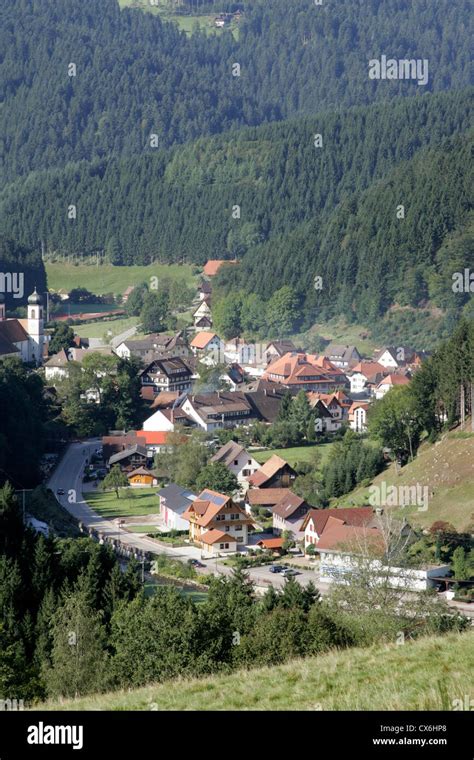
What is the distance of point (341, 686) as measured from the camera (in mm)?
12375

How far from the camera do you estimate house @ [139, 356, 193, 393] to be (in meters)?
70.7

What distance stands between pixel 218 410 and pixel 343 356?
1981cm

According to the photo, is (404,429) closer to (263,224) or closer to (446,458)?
(446,458)

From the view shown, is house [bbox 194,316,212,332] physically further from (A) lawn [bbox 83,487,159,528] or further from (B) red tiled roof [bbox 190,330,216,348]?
(A) lawn [bbox 83,487,159,528]

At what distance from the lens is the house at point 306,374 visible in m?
70.1

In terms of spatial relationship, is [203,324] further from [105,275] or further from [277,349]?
[105,275]

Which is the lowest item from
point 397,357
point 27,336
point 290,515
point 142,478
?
point 397,357

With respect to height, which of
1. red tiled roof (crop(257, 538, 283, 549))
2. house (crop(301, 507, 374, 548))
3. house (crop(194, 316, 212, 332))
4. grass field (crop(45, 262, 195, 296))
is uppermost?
house (crop(301, 507, 374, 548))

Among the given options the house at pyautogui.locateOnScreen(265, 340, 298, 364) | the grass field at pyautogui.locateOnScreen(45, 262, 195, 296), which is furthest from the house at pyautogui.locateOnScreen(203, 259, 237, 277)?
the house at pyautogui.locateOnScreen(265, 340, 298, 364)

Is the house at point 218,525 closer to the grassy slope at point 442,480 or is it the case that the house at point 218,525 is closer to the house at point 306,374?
the grassy slope at point 442,480

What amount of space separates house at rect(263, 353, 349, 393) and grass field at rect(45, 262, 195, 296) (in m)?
34.6

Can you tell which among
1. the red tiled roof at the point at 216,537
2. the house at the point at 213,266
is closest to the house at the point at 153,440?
the red tiled roof at the point at 216,537

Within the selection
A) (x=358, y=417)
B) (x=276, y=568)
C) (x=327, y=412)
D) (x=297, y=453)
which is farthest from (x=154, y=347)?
(x=276, y=568)

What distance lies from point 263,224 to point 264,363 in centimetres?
3985
